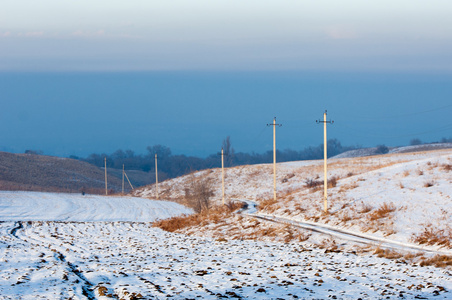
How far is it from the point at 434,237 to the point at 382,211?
6.02 m

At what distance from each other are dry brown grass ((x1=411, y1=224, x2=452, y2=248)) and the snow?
3116cm

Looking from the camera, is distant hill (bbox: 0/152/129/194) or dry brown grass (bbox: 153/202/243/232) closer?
dry brown grass (bbox: 153/202/243/232)

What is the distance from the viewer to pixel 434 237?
19.1m

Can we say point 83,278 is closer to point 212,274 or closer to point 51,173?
point 212,274

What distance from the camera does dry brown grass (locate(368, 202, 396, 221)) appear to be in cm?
2458

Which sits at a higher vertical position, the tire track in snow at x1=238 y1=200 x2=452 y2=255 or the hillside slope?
the hillside slope

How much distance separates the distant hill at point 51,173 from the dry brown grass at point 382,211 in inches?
3931

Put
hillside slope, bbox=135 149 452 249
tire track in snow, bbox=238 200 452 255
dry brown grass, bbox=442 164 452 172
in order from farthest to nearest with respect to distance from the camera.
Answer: dry brown grass, bbox=442 164 452 172 < hillside slope, bbox=135 149 452 249 < tire track in snow, bbox=238 200 452 255

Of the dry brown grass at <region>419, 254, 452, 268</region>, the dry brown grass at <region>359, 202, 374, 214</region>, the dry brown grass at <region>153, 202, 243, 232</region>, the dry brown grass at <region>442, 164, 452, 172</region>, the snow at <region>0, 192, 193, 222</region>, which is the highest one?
the dry brown grass at <region>442, 164, 452, 172</region>

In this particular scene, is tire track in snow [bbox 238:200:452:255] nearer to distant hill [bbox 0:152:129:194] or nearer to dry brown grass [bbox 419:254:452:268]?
dry brown grass [bbox 419:254:452:268]

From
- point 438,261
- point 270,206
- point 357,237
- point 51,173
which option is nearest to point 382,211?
point 357,237

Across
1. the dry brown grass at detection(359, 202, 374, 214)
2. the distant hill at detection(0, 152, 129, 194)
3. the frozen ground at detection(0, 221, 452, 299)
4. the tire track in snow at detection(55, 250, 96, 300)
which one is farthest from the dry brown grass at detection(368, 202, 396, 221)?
the distant hill at detection(0, 152, 129, 194)

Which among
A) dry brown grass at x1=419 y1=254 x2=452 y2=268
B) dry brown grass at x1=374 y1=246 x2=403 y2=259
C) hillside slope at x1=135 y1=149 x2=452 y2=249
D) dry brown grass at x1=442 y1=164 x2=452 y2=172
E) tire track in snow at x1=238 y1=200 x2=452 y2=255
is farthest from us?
dry brown grass at x1=442 y1=164 x2=452 y2=172

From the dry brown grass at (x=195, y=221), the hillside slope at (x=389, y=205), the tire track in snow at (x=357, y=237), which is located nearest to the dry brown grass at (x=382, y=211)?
the hillside slope at (x=389, y=205)
